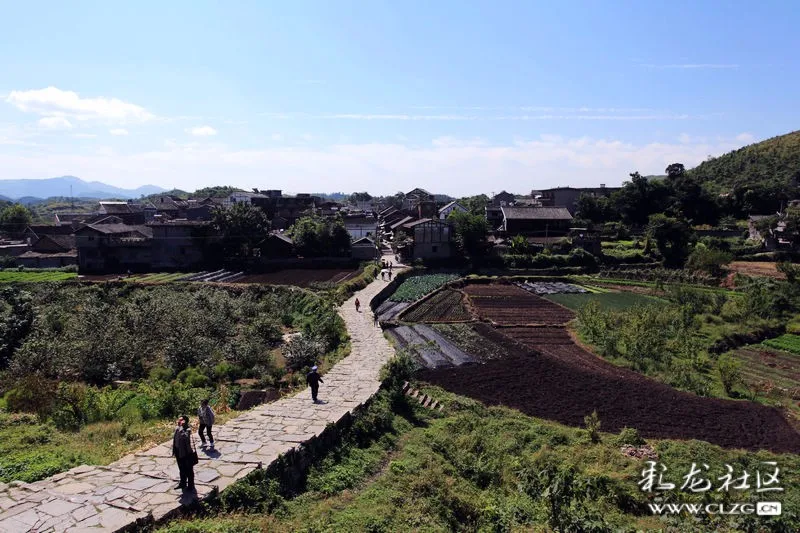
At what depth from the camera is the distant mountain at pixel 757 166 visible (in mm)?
80688

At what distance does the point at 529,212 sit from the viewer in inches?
2398

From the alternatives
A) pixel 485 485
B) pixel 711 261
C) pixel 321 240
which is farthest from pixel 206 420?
pixel 711 261

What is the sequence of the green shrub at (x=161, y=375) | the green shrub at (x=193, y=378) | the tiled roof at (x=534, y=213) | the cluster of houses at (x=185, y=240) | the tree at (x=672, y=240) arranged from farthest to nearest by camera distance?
the tiled roof at (x=534, y=213) < the tree at (x=672, y=240) < the cluster of houses at (x=185, y=240) < the green shrub at (x=161, y=375) < the green shrub at (x=193, y=378)

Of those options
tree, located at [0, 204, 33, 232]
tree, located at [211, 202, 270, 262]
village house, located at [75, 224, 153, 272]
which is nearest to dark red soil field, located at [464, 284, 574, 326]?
tree, located at [211, 202, 270, 262]

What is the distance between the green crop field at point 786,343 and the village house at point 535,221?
3223cm

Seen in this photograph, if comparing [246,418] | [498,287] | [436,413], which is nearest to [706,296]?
[498,287]

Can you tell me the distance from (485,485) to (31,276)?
4699 centimetres

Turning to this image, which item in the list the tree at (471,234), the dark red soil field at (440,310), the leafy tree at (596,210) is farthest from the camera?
the leafy tree at (596,210)

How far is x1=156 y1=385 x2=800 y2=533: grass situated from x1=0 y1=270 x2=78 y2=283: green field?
129ft

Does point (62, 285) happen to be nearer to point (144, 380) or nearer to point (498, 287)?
point (144, 380)

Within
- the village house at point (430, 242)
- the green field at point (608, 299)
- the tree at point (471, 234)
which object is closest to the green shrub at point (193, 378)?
the green field at point (608, 299)

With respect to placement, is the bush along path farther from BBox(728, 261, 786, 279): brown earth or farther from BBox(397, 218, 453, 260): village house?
BBox(728, 261, 786, 279): brown earth

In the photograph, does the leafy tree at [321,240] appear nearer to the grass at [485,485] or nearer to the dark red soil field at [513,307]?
the dark red soil field at [513,307]

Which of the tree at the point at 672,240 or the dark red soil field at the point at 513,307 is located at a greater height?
the tree at the point at 672,240
